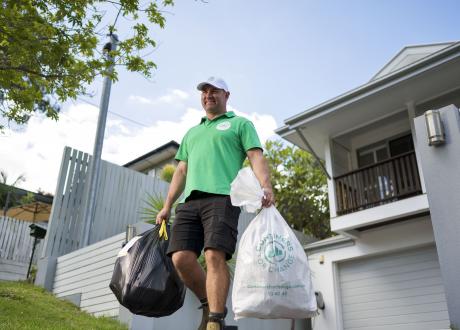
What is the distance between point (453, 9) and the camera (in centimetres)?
892

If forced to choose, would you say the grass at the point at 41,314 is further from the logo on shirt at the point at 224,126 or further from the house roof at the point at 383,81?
the house roof at the point at 383,81

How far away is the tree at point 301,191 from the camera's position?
14.0 metres

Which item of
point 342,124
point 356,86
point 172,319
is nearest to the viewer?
point 172,319

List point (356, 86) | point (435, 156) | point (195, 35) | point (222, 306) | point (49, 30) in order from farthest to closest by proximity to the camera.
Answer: point (356, 86) < point (195, 35) < point (49, 30) < point (435, 156) < point (222, 306)

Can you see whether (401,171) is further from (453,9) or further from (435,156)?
(435,156)

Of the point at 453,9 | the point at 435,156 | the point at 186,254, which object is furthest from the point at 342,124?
the point at 186,254

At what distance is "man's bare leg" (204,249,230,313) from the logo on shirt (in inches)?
32.4

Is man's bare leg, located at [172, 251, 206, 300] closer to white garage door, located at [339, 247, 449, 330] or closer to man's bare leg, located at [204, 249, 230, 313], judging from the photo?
man's bare leg, located at [204, 249, 230, 313]

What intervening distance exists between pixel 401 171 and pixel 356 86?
6.29 ft

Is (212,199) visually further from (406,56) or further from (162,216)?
(406,56)

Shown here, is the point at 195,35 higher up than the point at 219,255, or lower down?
higher up

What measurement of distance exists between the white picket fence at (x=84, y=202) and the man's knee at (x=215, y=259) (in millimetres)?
6036

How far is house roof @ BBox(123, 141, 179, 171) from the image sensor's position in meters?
19.5

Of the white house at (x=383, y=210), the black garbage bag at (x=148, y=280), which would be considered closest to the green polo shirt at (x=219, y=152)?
the black garbage bag at (x=148, y=280)
